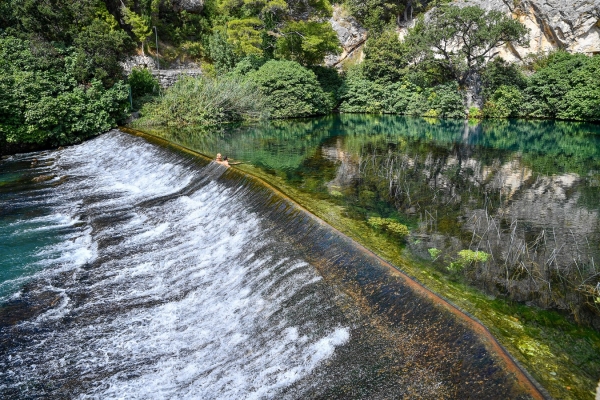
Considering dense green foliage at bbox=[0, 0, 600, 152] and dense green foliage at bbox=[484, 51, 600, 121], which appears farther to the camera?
dense green foliage at bbox=[484, 51, 600, 121]

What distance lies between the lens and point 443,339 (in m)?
5.00

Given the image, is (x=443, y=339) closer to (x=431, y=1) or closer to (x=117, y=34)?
(x=117, y=34)

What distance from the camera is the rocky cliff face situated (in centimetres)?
3150

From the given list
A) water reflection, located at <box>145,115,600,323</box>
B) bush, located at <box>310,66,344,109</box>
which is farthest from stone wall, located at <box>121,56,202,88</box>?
water reflection, located at <box>145,115,600,323</box>

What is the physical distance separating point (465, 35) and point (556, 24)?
755cm

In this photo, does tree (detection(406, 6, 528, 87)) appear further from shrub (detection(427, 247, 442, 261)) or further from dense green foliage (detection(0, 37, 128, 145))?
shrub (detection(427, 247, 442, 261))

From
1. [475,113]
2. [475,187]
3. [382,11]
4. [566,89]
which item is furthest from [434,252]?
[382,11]

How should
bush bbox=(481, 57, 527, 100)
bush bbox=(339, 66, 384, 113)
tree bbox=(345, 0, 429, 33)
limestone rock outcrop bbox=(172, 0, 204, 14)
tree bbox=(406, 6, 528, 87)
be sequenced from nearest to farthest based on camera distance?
tree bbox=(406, 6, 528, 87) < bush bbox=(481, 57, 527, 100) < bush bbox=(339, 66, 384, 113) < limestone rock outcrop bbox=(172, 0, 204, 14) < tree bbox=(345, 0, 429, 33)

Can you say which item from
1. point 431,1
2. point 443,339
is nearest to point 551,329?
point 443,339

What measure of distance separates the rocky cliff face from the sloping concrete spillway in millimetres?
32113

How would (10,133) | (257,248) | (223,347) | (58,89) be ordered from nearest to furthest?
(223,347), (257,248), (10,133), (58,89)

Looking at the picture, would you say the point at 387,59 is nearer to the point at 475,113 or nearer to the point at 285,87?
the point at 475,113

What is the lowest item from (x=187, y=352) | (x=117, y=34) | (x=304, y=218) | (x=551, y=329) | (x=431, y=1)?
(x=187, y=352)

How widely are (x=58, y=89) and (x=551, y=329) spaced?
24.1 meters
